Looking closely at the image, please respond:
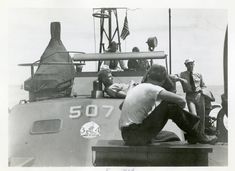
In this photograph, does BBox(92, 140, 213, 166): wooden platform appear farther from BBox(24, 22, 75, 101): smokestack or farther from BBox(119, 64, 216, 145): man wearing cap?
BBox(24, 22, 75, 101): smokestack

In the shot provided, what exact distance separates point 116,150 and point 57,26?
35cm

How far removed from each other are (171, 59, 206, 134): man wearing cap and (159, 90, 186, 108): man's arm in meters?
0.08

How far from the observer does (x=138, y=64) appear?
1156mm

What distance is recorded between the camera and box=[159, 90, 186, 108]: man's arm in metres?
1.06

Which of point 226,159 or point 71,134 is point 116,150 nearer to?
point 71,134

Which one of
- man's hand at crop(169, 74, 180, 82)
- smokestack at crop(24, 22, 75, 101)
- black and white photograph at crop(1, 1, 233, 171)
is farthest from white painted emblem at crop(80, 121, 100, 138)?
man's hand at crop(169, 74, 180, 82)

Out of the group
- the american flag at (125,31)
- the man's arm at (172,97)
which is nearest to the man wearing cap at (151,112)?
the man's arm at (172,97)

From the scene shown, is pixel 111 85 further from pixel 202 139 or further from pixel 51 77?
pixel 202 139

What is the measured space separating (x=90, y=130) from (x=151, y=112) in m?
0.16

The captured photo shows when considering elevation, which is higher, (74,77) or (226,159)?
(74,77)

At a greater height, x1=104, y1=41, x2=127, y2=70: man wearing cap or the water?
x1=104, y1=41, x2=127, y2=70: man wearing cap

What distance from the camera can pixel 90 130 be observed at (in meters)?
1.11

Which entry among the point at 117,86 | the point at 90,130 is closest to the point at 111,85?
the point at 117,86
